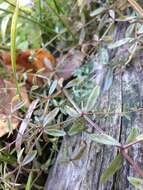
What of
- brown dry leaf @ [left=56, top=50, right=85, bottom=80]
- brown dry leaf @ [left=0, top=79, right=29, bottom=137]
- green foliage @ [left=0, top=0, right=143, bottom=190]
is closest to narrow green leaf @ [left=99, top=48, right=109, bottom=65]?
green foliage @ [left=0, top=0, right=143, bottom=190]

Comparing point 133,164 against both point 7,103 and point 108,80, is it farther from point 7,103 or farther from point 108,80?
point 7,103

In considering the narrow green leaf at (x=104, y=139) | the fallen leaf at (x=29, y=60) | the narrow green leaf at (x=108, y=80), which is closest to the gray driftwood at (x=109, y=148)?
the narrow green leaf at (x=108, y=80)

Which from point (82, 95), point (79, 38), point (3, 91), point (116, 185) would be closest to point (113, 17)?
point (79, 38)

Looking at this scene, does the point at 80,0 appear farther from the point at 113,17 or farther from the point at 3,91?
the point at 3,91

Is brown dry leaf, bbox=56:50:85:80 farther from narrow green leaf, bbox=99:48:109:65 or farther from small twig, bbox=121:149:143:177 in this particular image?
small twig, bbox=121:149:143:177

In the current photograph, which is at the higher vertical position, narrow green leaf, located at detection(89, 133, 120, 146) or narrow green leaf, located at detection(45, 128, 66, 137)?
narrow green leaf, located at detection(45, 128, 66, 137)

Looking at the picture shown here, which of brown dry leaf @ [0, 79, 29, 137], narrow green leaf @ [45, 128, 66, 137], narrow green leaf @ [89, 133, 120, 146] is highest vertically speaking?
brown dry leaf @ [0, 79, 29, 137]
